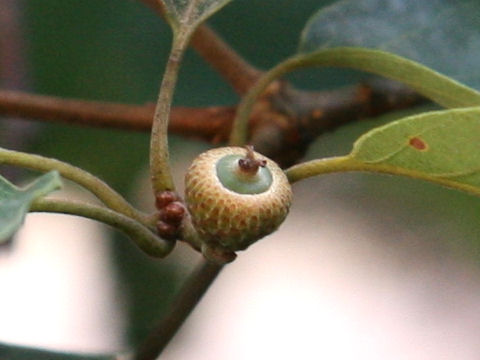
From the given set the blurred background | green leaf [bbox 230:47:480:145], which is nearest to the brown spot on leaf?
green leaf [bbox 230:47:480:145]

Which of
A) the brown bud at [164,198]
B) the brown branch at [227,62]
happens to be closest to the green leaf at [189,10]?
the brown bud at [164,198]

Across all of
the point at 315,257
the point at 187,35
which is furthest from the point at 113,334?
the point at 187,35

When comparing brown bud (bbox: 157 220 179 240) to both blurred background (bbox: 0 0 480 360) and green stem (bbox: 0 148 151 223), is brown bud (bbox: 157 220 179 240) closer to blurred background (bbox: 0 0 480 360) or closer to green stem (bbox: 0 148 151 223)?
green stem (bbox: 0 148 151 223)

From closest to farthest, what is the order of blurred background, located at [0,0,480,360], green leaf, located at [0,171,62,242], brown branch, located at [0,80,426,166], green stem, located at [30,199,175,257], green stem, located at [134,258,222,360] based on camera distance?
green leaf, located at [0,171,62,242] < green stem, located at [30,199,175,257] < green stem, located at [134,258,222,360] < brown branch, located at [0,80,426,166] < blurred background, located at [0,0,480,360]

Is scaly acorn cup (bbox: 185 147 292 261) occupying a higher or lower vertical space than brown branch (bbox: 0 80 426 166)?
lower

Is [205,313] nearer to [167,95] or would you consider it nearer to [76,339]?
[76,339]
